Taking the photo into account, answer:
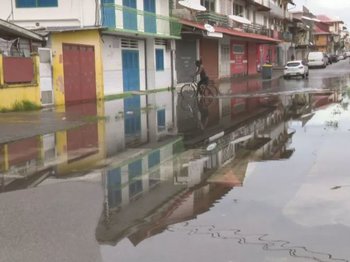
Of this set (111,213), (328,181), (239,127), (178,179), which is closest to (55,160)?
(178,179)

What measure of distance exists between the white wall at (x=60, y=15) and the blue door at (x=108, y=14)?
47 cm

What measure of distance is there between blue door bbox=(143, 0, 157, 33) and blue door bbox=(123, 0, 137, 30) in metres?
1.37

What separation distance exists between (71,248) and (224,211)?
2.01 metres

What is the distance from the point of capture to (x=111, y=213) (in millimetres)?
6609

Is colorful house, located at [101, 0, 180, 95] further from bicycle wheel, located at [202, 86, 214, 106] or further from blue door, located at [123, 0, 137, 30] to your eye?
bicycle wheel, located at [202, 86, 214, 106]

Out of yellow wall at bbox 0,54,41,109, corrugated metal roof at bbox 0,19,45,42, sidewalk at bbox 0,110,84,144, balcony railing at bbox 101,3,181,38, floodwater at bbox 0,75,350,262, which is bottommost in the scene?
floodwater at bbox 0,75,350,262

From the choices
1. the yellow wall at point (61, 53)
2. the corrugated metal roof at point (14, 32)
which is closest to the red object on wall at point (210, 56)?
the yellow wall at point (61, 53)

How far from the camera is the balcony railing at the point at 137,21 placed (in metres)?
27.1

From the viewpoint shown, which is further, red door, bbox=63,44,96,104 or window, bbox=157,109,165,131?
red door, bbox=63,44,96,104

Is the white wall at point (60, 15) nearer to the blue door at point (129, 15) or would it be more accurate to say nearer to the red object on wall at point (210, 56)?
the blue door at point (129, 15)

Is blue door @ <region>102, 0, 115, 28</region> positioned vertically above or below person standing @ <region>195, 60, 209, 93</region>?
above

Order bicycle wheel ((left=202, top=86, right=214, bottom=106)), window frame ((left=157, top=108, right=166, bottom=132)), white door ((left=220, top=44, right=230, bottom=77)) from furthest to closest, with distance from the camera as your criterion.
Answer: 1. white door ((left=220, top=44, right=230, bottom=77))
2. bicycle wheel ((left=202, top=86, right=214, bottom=106))
3. window frame ((left=157, top=108, right=166, bottom=132))

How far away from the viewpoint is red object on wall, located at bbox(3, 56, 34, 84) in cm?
2022

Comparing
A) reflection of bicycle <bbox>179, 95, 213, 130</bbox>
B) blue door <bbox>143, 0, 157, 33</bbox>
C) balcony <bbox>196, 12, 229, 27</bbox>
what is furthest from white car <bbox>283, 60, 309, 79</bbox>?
reflection of bicycle <bbox>179, 95, 213, 130</bbox>
